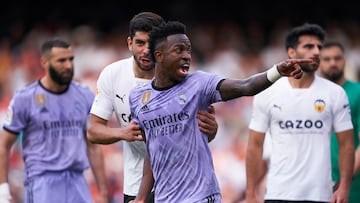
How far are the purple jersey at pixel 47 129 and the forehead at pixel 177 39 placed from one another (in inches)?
125

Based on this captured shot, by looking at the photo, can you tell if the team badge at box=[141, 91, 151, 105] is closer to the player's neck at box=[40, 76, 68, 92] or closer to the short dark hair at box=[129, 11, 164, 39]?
the short dark hair at box=[129, 11, 164, 39]

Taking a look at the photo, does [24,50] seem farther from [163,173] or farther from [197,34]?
[163,173]

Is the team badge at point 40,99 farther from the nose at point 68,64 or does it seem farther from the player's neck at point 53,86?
the nose at point 68,64

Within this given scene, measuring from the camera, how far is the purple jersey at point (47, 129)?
10.9 m

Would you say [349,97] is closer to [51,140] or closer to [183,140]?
[51,140]

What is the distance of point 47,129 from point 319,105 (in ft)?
8.92

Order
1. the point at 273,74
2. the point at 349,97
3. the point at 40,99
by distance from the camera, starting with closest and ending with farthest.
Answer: the point at 273,74 → the point at 349,97 → the point at 40,99

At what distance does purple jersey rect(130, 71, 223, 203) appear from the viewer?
7.95 m

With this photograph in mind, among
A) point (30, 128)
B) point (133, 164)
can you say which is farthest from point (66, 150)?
point (133, 164)

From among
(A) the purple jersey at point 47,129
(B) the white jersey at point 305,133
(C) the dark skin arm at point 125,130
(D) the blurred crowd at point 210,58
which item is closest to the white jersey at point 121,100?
(C) the dark skin arm at point 125,130

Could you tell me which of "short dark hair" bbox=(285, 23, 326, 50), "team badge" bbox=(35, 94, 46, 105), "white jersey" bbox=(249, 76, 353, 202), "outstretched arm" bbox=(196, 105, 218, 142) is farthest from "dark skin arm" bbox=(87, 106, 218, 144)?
"short dark hair" bbox=(285, 23, 326, 50)

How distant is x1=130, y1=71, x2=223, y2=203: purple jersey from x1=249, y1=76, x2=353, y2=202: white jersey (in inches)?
79.6

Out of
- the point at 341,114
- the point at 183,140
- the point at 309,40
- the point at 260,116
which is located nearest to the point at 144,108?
the point at 183,140

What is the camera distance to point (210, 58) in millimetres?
17250
